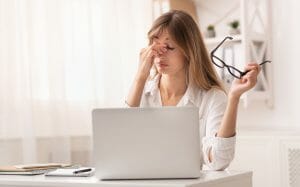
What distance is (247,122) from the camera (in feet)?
11.5

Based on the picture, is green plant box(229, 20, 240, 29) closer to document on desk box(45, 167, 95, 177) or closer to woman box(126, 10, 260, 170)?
woman box(126, 10, 260, 170)

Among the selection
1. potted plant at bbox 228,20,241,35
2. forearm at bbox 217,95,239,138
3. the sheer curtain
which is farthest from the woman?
potted plant at bbox 228,20,241,35

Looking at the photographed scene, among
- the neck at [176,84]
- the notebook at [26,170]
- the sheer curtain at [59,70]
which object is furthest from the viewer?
the sheer curtain at [59,70]

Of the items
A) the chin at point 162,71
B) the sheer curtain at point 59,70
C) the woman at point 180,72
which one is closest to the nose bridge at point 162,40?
the woman at point 180,72

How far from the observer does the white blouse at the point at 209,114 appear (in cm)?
193

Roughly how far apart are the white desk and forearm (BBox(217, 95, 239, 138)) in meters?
0.25

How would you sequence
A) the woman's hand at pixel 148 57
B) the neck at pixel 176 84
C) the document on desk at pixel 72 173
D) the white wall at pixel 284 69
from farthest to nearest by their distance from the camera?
the white wall at pixel 284 69, the neck at pixel 176 84, the woman's hand at pixel 148 57, the document on desk at pixel 72 173

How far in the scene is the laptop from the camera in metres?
1.52

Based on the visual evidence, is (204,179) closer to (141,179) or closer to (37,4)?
(141,179)

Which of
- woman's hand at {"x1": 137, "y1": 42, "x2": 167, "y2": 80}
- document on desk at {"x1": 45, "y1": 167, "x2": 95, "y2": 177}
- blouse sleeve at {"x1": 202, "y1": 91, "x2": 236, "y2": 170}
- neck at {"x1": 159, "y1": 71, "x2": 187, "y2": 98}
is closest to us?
document on desk at {"x1": 45, "y1": 167, "x2": 95, "y2": 177}

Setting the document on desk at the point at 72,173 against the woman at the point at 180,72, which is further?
the woman at the point at 180,72

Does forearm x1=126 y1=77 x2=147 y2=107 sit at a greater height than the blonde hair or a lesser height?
lesser

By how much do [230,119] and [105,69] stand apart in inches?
60.1

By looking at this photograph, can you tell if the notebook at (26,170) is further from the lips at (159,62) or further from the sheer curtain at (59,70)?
the sheer curtain at (59,70)
